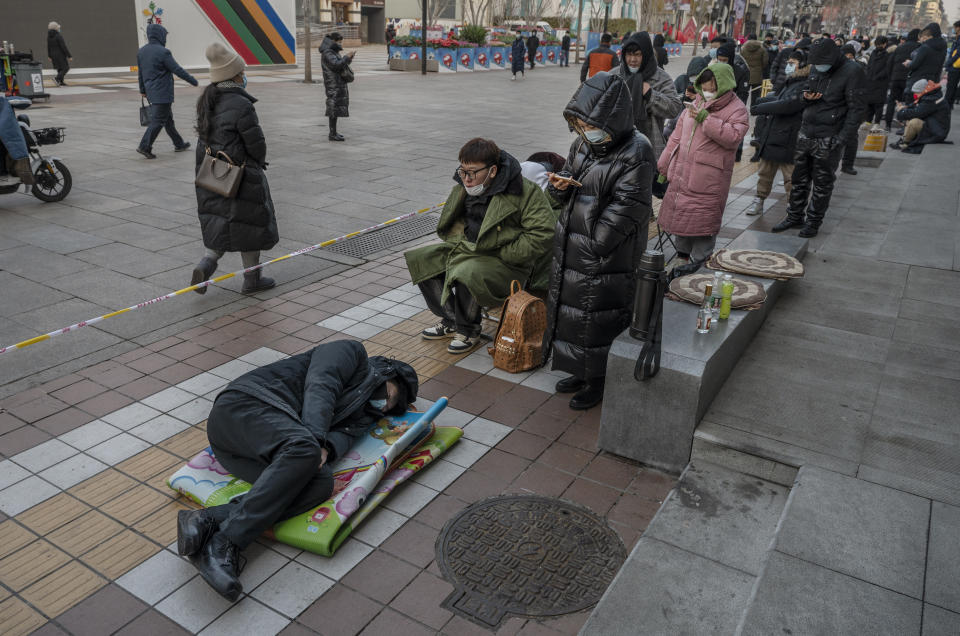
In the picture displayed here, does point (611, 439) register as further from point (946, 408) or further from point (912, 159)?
point (912, 159)

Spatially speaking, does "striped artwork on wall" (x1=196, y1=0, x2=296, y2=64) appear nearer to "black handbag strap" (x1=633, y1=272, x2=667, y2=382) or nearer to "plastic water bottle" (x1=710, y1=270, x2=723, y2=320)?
"plastic water bottle" (x1=710, y1=270, x2=723, y2=320)

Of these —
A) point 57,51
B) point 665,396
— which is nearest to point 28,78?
point 57,51

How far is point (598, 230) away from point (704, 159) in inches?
97.6

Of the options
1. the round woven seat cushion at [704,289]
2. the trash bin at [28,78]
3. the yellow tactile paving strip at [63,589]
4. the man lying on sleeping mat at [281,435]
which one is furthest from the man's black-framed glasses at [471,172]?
the trash bin at [28,78]

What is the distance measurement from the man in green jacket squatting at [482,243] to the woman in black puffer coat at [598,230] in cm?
56

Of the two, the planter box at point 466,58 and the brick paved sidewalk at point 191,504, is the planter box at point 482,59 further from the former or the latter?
the brick paved sidewalk at point 191,504

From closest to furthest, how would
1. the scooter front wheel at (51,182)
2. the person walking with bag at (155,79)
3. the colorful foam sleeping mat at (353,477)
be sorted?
the colorful foam sleeping mat at (353,477), the scooter front wheel at (51,182), the person walking with bag at (155,79)

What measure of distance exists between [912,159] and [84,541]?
13.6 meters

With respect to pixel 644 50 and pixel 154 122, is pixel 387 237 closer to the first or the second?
pixel 644 50

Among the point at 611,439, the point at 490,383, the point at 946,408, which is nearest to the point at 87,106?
the point at 490,383

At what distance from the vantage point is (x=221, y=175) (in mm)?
6176

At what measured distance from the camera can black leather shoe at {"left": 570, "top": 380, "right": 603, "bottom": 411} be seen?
4.85m

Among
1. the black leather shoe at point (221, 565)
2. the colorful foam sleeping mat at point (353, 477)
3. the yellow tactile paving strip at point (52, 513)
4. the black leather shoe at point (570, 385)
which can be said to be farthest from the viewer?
the black leather shoe at point (570, 385)

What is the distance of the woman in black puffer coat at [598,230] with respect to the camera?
4426 millimetres
